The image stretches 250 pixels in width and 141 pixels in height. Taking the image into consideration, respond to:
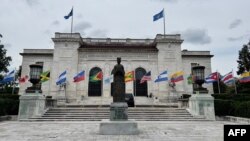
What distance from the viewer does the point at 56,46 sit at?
34.0 metres

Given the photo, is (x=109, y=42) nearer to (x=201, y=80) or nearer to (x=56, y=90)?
(x=56, y=90)

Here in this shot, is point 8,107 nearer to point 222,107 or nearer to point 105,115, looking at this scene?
point 105,115

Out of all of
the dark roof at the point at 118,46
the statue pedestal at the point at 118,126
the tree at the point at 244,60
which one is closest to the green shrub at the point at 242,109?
the statue pedestal at the point at 118,126

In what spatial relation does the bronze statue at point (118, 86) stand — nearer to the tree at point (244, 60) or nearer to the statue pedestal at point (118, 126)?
the statue pedestal at point (118, 126)

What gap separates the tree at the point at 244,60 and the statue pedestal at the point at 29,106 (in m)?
34.3

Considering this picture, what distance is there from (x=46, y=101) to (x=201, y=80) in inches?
580

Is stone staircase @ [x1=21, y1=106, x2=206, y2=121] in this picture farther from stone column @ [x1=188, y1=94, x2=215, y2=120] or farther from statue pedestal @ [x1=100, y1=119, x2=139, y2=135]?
statue pedestal @ [x1=100, y1=119, x2=139, y2=135]

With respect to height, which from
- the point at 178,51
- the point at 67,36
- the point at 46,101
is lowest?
the point at 46,101

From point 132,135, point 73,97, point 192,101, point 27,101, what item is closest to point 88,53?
point 73,97

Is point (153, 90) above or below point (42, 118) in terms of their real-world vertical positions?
above

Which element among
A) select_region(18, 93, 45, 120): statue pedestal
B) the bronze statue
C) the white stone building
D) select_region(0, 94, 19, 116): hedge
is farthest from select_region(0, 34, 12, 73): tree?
the bronze statue

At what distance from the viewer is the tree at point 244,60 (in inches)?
1455

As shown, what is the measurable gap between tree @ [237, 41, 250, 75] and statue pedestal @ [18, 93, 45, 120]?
34334mm

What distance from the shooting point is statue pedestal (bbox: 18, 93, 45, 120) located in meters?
17.4
